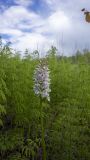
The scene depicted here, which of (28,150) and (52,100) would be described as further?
(52,100)

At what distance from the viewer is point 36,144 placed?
8.62 metres

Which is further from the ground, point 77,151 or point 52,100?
point 52,100

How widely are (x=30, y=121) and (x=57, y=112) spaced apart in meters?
0.66

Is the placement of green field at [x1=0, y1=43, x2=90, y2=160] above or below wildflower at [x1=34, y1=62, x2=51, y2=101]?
below

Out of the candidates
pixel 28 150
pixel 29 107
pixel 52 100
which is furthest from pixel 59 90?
pixel 28 150

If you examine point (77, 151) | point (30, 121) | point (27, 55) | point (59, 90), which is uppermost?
point (27, 55)

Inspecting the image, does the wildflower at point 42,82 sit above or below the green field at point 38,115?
above

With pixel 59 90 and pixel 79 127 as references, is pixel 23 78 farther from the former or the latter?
pixel 79 127

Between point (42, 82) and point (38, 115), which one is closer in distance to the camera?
point (42, 82)

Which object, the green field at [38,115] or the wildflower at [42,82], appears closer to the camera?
the wildflower at [42,82]

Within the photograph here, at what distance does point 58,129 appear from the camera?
891 centimetres

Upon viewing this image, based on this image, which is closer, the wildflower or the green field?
the wildflower

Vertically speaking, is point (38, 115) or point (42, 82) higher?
point (42, 82)

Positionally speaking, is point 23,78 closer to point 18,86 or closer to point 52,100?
point 18,86
